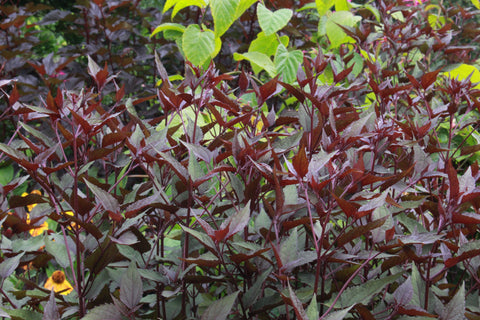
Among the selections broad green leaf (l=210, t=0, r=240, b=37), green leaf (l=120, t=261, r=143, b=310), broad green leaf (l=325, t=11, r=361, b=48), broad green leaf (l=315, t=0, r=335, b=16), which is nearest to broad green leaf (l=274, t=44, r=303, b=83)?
broad green leaf (l=210, t=0, r=240, b=37)

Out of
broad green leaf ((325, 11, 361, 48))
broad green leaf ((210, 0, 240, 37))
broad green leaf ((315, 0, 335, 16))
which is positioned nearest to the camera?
broad green leaf ((210, 0, 240, 37))

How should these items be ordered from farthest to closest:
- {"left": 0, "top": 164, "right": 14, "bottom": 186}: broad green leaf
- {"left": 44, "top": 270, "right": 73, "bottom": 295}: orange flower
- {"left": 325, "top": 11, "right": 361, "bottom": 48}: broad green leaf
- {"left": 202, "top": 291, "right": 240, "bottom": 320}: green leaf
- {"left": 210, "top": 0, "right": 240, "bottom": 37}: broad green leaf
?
{"left": 325, "top": 11, "right": 361, "bottom": 48}: broad green leaf, {"left": 0, "top": 164, "right": 14, "bottom": 186}: broad green leaf, {"left": 210, "top": 0, "right": 240, "bottom": 37}: broad green leaf, {"left": 44, "top": 270, "right": 73, "bottom": 295}: orange flower, {"left": 202, "top": 291, "right": 240, "bottom": 320}: green leaf

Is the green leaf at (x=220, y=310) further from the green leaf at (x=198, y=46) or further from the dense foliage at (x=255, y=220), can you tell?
the green leaf at (x=198, y=46)

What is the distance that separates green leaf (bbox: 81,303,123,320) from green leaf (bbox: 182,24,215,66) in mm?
1255

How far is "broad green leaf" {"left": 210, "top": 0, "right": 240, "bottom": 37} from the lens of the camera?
1.88m

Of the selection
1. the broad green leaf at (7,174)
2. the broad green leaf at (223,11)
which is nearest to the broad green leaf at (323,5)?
the broad green leaf at (223,11)

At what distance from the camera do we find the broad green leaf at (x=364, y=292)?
834 millimetres

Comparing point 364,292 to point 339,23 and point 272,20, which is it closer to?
point 272,20

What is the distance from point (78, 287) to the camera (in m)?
0.94

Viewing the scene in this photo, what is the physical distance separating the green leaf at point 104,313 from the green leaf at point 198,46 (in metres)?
1.26

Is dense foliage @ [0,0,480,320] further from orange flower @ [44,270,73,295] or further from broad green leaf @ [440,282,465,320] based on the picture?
orange flower @ [44,270,73,295]

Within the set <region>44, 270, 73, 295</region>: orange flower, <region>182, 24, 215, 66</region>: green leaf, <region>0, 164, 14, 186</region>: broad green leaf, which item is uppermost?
<region>182, 24, 215, 66</region>: green leaf

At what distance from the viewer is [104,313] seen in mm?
833

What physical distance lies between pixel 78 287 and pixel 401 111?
1493 mm
